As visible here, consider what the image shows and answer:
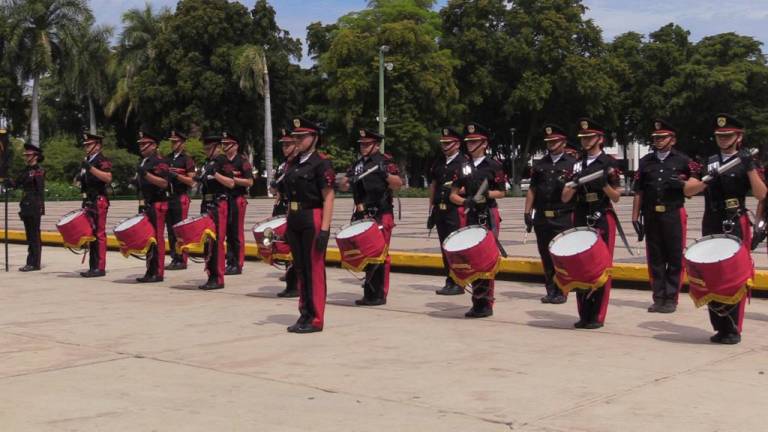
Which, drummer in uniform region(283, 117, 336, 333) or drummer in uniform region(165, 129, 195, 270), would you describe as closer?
drummer in uniform region(283, 117, 336, 333)

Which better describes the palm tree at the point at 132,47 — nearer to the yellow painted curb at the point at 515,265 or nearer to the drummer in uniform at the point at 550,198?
the yellow painted curb at the point at 515,265

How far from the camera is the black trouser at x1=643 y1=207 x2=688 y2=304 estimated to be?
977 centimetres

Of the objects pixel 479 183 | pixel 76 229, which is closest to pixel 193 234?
pixel 76 229

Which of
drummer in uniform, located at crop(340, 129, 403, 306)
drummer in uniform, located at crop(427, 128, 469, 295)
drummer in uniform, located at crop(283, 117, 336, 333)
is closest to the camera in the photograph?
drummer in uniform, located at crop(283, 117, 336, 333)

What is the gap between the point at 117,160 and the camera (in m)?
56.5

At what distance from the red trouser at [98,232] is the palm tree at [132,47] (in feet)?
176

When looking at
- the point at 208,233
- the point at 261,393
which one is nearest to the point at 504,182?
the point at 208,233

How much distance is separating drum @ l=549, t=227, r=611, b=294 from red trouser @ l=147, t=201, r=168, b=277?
624 centimetres

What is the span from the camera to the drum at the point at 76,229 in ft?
43.9

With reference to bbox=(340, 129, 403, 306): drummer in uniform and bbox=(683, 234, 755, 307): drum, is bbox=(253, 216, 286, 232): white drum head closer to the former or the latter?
bbox=(340, 129, 403, 306): drummer in uniform

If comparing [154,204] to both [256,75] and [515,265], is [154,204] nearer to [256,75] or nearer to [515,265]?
[515,265]

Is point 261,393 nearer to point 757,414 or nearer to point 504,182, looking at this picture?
point 757,414

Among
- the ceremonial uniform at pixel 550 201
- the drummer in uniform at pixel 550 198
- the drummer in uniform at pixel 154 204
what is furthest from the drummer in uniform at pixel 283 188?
the ceremonial uniform at pixel 550 201

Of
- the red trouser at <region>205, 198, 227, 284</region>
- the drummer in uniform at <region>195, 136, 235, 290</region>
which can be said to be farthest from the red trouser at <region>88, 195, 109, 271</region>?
the red trouser at <region>205, 198, 227, 284</region>
